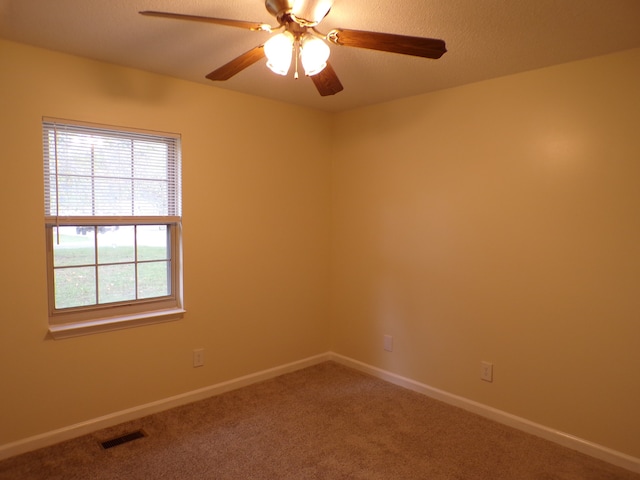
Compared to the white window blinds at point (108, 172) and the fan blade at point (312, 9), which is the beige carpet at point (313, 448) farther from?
the fan blade at point (312, 9)

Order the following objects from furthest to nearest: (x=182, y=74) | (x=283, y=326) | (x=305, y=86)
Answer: (x=283, y=326) < (x=305, y=86) < (x=182, y=74)

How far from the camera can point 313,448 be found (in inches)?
97.6

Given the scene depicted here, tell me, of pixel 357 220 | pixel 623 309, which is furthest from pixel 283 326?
pixel 623 309

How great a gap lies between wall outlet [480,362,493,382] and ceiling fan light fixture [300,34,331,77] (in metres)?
2.24

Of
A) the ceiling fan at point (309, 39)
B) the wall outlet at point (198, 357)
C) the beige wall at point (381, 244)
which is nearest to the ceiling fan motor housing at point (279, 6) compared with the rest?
the ceiling fan at point (309, 39)

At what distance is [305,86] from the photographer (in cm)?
300

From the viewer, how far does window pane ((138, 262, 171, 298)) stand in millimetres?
2883

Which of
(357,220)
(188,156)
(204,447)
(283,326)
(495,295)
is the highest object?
(188,156)

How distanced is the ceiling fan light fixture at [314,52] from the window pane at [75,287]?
6.25ft

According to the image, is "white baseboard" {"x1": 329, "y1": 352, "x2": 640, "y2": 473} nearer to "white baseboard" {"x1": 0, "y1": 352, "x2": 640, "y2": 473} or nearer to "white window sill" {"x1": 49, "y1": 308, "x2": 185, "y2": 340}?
"white baseboard" {"x1": 0, "y1": 352, "x2": 640, "y2": 473}

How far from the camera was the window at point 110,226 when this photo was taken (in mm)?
2494

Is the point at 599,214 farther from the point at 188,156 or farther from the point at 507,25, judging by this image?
the point at 188,156

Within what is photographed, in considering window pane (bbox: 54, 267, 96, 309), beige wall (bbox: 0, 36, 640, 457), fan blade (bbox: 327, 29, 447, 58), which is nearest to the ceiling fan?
fan blade (bbox: 327, 29, 447, 58)

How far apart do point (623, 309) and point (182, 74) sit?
2997 millimetres
